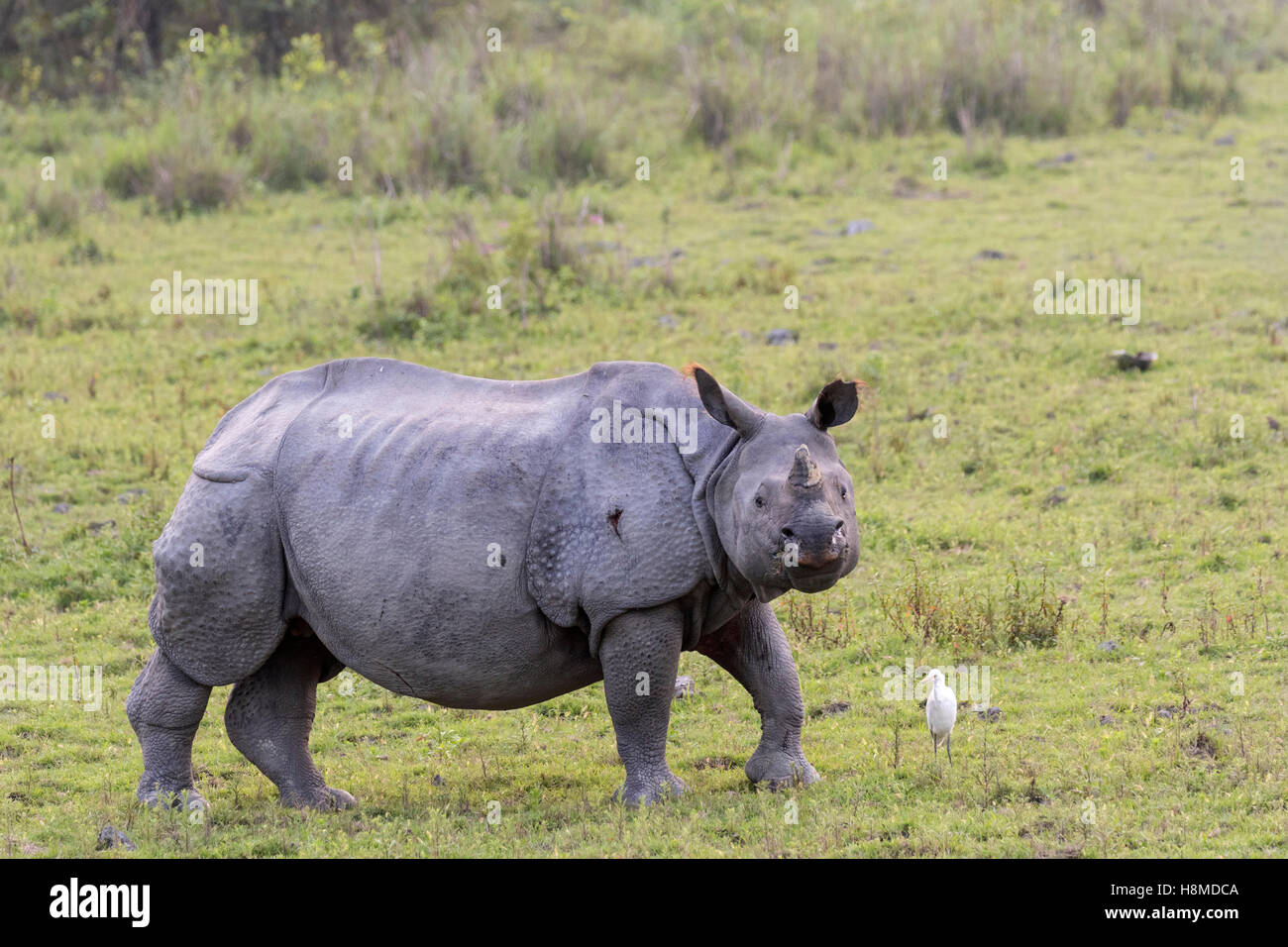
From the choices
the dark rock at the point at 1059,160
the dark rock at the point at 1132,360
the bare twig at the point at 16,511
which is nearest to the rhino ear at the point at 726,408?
the bare twig at the point at 16,511

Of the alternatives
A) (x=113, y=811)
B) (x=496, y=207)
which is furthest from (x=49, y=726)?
(x=496, y=207)

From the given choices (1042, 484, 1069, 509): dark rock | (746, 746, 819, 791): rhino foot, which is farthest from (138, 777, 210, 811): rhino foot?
(1042, 484, 1069, 509): dark rock

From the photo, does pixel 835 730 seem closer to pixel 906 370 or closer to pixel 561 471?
pixel 561 471

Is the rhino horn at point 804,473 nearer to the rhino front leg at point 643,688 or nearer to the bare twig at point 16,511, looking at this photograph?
the rhino front leg at point 643,688

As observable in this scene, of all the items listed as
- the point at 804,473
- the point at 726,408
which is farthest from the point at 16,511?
the point at 804,473

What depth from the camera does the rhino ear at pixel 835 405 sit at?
23.1 ft

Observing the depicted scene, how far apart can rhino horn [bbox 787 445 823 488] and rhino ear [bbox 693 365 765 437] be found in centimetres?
45

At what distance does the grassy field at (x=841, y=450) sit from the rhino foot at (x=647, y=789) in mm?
96

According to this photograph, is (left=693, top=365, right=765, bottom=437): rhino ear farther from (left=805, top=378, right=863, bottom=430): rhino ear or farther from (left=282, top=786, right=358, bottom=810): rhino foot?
(left=282, top=786, right=358, bottom=810): rhino foot

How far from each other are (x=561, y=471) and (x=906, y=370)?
23.1 ft

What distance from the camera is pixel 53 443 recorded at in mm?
13023

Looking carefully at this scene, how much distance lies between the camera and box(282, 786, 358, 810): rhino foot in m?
7.92

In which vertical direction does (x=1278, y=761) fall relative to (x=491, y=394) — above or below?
below
